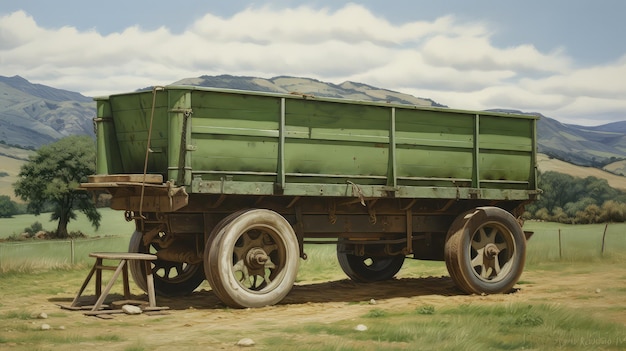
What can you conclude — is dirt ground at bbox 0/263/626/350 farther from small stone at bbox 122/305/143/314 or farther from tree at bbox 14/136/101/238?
tree at bbox 14/136/101/238

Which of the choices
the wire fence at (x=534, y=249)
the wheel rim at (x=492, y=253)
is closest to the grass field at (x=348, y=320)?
the wheel rim at (x=492, y=253)

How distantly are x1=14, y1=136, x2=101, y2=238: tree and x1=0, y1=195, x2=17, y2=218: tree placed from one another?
18456mm

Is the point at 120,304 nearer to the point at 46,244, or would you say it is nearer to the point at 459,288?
the point at 459,288

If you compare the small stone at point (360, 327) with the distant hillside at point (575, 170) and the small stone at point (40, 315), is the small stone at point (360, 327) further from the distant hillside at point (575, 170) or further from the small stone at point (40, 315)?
the distant hillside at point (575, 170)

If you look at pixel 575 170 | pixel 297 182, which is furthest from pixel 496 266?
pixel 575 170

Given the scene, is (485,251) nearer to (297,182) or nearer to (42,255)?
(297,182)

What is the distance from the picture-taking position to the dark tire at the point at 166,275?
40.1ft

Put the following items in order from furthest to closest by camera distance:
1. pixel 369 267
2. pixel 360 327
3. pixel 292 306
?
pixel 369 267, pixel 292 306, pixel 360 327

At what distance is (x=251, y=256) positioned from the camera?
10992 mm

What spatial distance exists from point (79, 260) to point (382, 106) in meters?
8.40

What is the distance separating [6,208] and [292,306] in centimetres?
6389

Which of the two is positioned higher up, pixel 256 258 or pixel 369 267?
pixel 256 258

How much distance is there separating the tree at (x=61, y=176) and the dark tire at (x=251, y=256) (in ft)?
133

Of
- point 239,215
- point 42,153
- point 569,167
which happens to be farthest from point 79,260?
point 569,167
